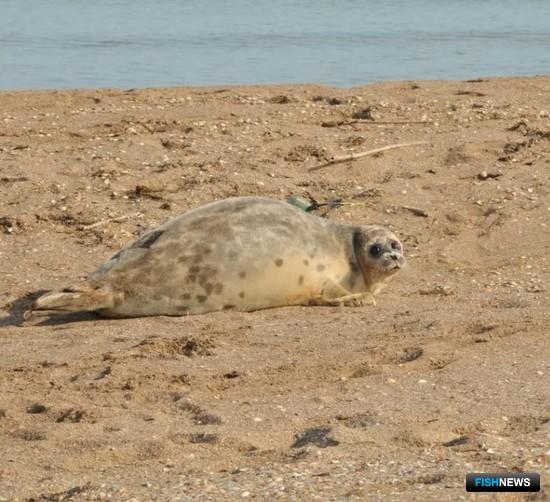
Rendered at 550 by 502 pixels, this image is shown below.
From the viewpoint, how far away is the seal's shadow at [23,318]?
6594 millimetres

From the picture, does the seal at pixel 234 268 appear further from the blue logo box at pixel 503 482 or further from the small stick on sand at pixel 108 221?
the blue logo box at pixel 503 482

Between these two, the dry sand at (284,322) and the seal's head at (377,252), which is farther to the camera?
the seal's head at (377,252)

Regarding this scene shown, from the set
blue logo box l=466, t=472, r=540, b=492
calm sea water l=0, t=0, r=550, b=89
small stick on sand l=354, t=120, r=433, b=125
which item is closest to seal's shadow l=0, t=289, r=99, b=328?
blue logo box l=466, t=472, r=540, b=492

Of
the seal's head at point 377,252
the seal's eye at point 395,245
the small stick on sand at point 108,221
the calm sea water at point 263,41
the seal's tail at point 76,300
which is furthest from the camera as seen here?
the calm sea water at point 263,41

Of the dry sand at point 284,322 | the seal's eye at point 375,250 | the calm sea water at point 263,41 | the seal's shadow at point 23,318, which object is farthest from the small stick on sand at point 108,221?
the calm sea water at point 263,41

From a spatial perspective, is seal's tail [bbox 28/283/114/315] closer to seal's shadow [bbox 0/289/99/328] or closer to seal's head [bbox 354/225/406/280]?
seal's shadow [bbox 0/289/99/328]

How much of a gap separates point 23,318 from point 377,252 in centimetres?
178

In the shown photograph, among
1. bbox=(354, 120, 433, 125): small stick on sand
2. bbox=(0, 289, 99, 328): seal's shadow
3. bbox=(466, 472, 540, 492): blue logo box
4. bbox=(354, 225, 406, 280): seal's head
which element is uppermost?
bbox=(354, 120, 433, 125): small stick on sand

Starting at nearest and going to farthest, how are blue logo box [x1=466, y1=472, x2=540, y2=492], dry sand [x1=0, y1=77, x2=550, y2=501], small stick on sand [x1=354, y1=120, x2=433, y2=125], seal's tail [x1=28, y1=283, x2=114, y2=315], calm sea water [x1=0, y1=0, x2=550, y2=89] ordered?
blue logo box [x1=466, y1=472, x2=540, y2=492]
dry sand [x1=0, y1=77, x2=550, y2=501]
seal's tail [x1=28, y1=283, x2=114, y2=315]
small stick on sand [x1=354, y1=120, x2=433, y2=125]
calm sea water [x1=0, y1=0, x2=550, y2=89]

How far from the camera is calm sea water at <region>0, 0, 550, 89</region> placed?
1402cm

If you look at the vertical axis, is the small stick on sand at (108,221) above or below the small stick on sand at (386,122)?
below

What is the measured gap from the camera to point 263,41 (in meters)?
17.1

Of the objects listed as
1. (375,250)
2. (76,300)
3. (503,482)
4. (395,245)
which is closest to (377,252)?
(375,250)

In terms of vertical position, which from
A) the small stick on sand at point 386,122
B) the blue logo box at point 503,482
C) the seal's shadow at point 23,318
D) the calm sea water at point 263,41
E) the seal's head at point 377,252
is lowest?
the seal's shadow at point 23,318
